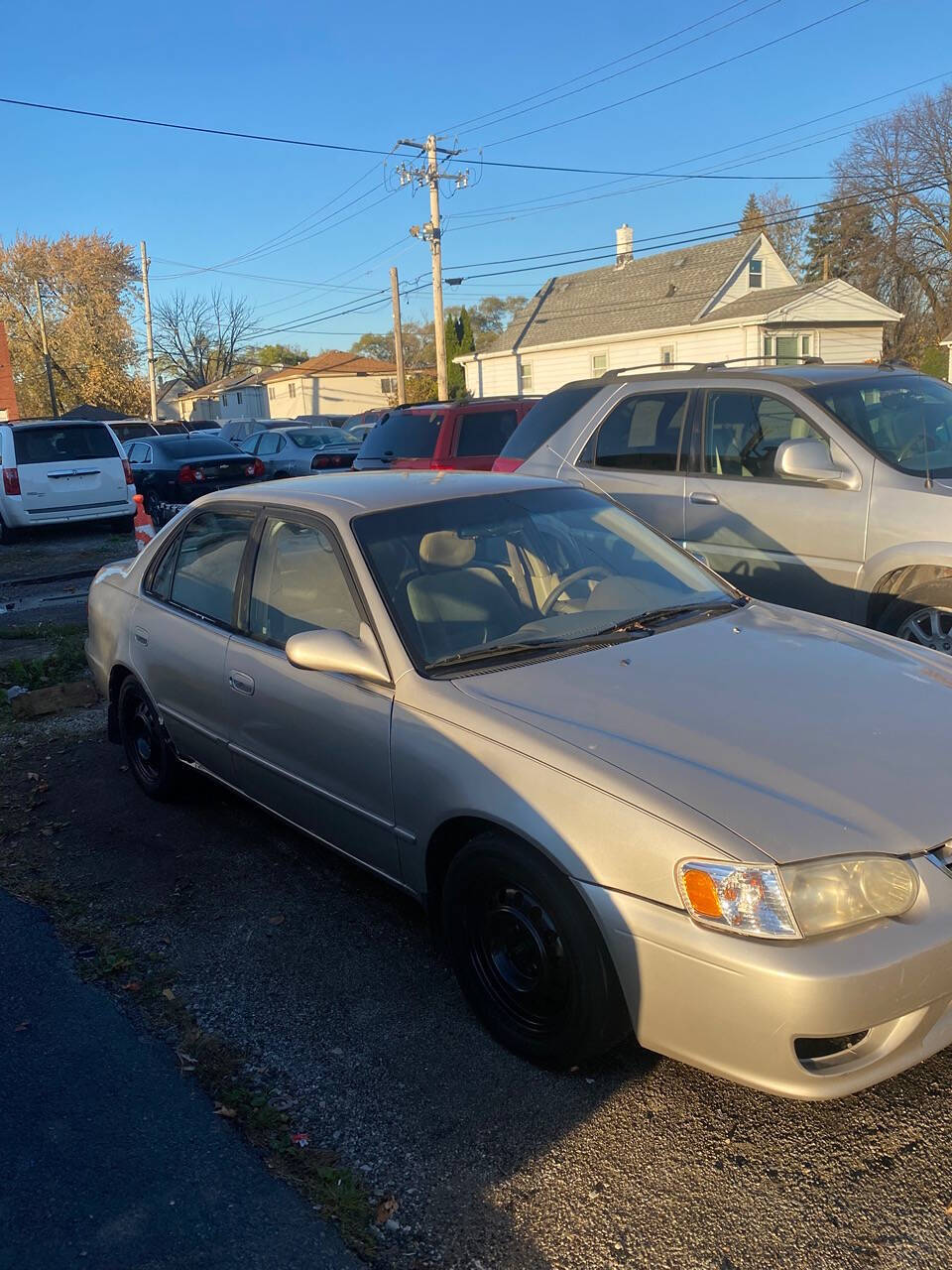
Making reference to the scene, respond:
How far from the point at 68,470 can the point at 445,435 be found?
6368mm

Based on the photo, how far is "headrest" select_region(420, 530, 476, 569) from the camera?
12.9ft

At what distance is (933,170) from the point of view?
47.3 m

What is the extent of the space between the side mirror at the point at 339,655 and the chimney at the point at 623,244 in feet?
126

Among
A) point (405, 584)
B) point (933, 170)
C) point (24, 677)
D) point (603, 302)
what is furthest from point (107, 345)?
point (405, 584)

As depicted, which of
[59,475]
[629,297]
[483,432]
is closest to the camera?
[483,432]

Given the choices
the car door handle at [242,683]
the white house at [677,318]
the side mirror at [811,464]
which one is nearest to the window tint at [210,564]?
the car door handle at [242,683]

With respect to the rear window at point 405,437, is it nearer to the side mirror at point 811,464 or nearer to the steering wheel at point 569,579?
the side mirror at point 811,464

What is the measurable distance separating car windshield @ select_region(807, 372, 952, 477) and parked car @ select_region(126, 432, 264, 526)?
13.3 meters

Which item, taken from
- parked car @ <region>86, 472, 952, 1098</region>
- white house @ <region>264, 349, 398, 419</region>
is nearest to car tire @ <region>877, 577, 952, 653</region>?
parked car @ <region>86, 472, 952, 1098</region>

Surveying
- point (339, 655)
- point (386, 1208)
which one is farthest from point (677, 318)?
point (386, 1208)

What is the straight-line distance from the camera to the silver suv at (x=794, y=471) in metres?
5.76

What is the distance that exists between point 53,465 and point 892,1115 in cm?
1482

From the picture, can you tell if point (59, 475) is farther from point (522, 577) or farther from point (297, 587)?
point (522, 577)

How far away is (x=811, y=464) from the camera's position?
5898 millimetres
